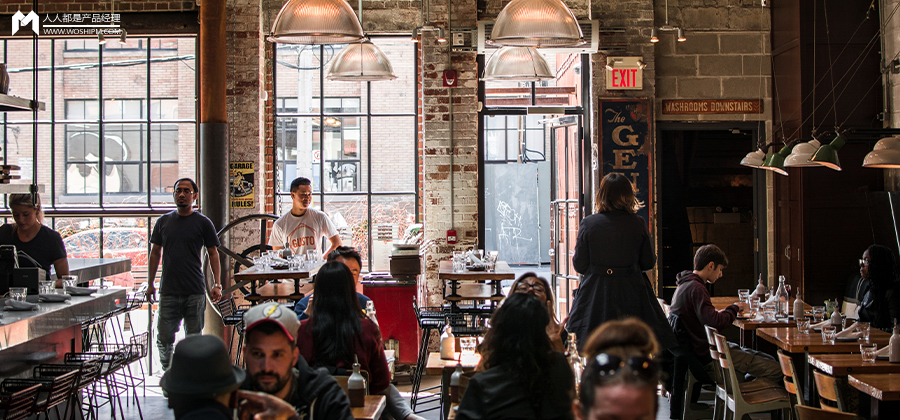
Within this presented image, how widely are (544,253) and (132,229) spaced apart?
879cm

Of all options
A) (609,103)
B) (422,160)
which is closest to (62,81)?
(422,160)

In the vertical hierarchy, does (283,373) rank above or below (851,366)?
above

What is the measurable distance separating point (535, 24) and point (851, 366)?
249cm

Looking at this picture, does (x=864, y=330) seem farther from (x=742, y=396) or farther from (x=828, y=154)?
(x=828, y=154)

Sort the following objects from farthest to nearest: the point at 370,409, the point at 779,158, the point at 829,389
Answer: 1. the point at 779,158
2. the point at 829,389
3. the point at 370,409

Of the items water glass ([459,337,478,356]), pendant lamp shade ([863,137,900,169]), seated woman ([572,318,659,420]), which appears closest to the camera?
seated woman ([572,318,659,420])

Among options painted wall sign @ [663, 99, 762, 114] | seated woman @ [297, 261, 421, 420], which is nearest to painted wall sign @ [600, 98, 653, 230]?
painted wall sign @ [663, 99, 762, 114]

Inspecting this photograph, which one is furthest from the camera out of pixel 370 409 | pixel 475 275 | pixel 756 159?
pixel 756 159

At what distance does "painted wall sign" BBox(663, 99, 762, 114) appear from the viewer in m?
7.66

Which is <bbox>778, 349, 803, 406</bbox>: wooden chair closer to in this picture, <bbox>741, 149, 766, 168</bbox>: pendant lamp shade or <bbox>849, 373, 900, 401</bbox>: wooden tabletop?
<bbox>849, 373, 900, 401</bbox>: wooden tabletop

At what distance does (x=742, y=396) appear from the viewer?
14.6ft

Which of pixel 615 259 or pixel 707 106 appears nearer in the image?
pixel 615 259

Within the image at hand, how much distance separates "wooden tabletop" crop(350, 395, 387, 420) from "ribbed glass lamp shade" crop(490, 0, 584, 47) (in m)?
2.21

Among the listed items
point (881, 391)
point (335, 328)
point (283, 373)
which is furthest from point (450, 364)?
point (881, 391)
